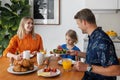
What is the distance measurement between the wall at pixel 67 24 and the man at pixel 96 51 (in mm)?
2533

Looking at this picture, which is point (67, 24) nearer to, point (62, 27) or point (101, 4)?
point (62, 27)

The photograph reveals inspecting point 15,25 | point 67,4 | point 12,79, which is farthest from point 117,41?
point 12,79

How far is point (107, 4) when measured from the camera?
387 cm

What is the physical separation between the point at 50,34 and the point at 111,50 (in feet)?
9.58

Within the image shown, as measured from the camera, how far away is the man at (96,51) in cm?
157

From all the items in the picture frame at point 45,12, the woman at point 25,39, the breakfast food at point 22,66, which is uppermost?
the picture frame at point 45,12

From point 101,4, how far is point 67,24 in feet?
2.75

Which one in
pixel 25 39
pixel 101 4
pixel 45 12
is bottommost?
pixel 25 39

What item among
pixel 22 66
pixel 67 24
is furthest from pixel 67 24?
pixel 22 66

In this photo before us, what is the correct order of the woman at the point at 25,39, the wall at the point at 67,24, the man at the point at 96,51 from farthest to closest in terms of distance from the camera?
the wall at the point at 67,24, the woman at the point at 25,39, the man at the point at 96,51

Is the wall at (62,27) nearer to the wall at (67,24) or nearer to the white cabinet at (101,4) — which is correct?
the wall at (67,24)

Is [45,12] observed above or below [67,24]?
above

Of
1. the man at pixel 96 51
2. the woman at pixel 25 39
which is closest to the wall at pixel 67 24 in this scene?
the woman at pixel 25 39

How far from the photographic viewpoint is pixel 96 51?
1.63m
